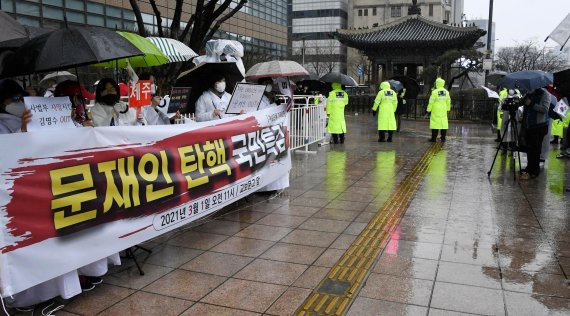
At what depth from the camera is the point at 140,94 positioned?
5570 millimetres

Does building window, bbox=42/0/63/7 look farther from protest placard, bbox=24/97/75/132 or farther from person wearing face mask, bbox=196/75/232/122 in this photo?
protest placard, bbox=24/97/75/132

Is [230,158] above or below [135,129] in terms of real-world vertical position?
below

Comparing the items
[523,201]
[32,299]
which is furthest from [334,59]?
[32,299]

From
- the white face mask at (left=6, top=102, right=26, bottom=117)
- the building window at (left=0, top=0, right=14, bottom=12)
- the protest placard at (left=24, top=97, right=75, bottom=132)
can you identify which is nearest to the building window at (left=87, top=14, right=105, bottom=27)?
the building window at (left=0, top=0, right=14, bottom=12)

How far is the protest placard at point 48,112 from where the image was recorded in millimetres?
3766

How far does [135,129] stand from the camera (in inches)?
170

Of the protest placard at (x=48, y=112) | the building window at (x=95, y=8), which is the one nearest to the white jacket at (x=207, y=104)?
the protest placard at (x=48, y=112)

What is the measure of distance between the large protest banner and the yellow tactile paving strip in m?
1.55

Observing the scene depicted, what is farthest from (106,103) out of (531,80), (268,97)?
(531,80)

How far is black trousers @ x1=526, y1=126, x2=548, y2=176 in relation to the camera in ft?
28.9

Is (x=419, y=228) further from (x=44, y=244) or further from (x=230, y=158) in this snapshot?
(x=44, y=244)

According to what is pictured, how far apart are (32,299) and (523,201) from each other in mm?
6345

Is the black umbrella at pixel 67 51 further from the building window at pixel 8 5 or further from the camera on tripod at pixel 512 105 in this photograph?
the building window at pixel 8 5

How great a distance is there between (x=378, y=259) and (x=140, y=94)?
3060mm
